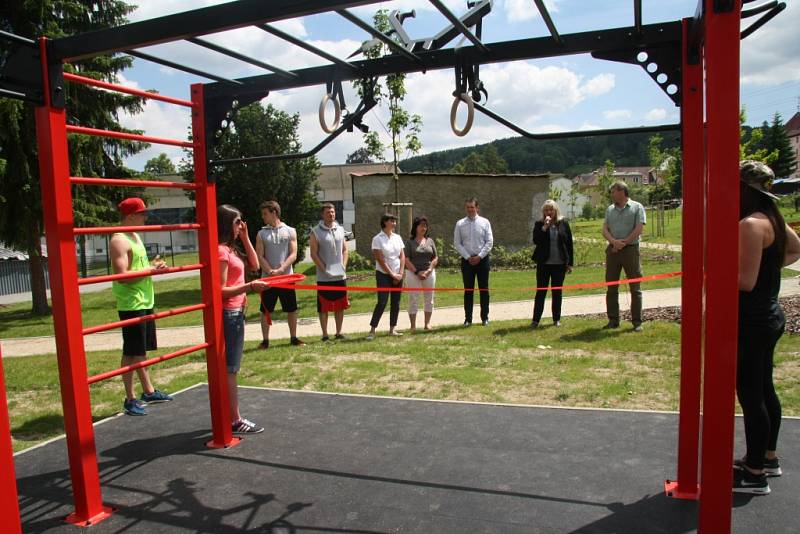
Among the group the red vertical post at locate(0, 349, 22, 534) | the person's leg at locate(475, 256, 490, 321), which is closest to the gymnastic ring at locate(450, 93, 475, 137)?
the red vertical post at locate(0, 349, 22, 534)

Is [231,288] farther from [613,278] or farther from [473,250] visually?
[613,278]

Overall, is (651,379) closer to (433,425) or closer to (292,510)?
(433,425)

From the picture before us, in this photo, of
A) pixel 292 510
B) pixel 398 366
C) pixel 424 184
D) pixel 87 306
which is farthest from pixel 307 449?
pixel 424 184

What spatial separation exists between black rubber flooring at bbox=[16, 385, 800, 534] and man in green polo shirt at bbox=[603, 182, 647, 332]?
3.34 meters

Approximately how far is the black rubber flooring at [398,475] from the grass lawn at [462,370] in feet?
1.93

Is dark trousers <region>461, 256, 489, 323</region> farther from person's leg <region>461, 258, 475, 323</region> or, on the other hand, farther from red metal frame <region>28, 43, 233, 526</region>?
red metal frame <region>28, 43, 233, 526</region>

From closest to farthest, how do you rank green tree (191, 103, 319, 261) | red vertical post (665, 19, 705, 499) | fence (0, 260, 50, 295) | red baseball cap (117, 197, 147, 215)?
red vertical post (665, 19, 705, 499) → red baseball cap (117, 197, 147, 215) → green tree (191, 103, 319, 261) → fence (0, 260, 50, 295)

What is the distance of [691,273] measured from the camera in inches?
125

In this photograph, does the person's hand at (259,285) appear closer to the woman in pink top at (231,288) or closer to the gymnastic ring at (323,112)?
the woman in pink top at (231,288)

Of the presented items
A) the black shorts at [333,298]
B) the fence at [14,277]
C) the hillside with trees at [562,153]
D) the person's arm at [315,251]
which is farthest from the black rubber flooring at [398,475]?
the hillside with trees at [562,153]

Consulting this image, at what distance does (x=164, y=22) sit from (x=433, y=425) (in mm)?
3145

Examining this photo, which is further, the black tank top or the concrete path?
the concrete path

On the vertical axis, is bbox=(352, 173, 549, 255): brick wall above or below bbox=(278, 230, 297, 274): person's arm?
above

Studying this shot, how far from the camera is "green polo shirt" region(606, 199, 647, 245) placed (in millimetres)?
7402
